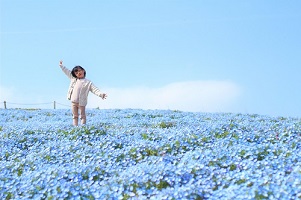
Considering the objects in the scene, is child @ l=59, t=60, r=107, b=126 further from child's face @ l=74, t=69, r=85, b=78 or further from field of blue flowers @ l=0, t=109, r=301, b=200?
field of blue flowers @ l=0, t=109, r=301, b=200

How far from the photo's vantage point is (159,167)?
6.54 metres

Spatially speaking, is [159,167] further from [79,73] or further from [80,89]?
[79,73]

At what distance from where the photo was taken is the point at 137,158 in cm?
796

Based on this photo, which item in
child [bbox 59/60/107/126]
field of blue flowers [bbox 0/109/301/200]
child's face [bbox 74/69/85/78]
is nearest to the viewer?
field of blue flowers [bbox 0/109/301/200]

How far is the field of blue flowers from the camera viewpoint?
5.55 meters

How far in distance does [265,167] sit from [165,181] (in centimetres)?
146

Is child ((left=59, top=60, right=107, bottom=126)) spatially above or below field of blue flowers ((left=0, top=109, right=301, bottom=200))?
above

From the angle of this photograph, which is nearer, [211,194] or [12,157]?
[211,194]

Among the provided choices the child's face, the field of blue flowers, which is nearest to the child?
the child's face

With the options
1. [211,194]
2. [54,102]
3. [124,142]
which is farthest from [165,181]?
[54,102]

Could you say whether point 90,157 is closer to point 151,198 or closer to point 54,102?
point 151,198

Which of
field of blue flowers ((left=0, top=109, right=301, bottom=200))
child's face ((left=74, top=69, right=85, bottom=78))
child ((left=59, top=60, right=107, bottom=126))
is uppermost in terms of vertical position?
child's face ((left=74, top=69, right=85, bottom=78))

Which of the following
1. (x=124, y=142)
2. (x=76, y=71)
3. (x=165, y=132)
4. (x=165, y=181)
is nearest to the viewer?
(x=165, y=181)

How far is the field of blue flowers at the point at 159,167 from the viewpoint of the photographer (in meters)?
5.55
